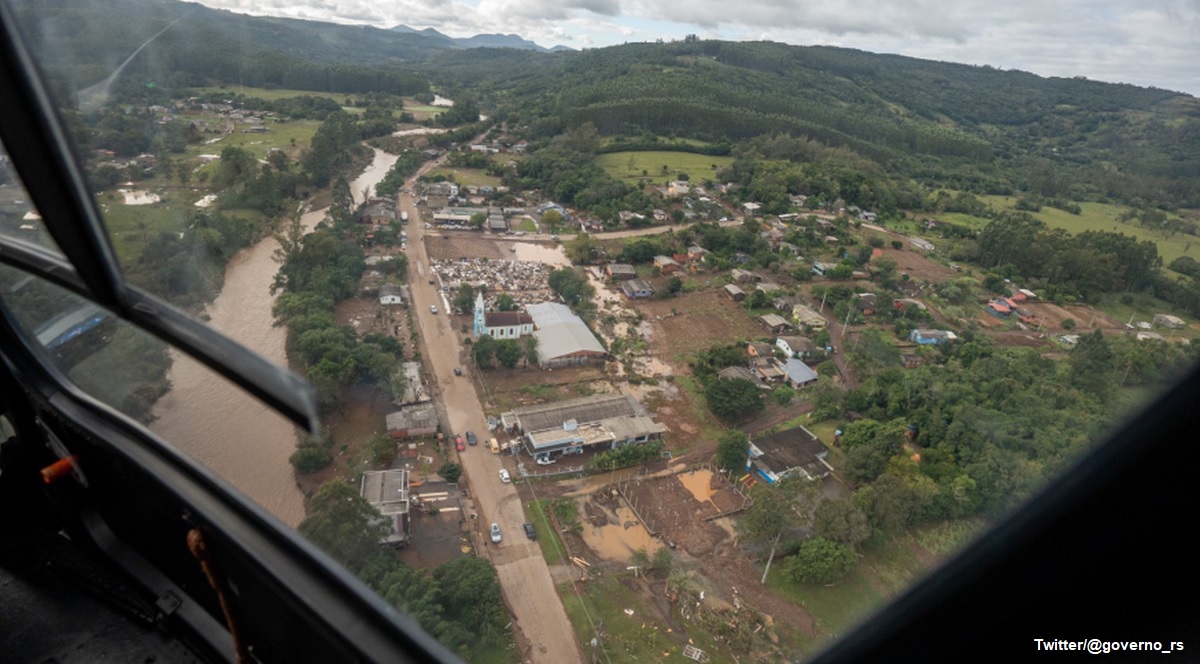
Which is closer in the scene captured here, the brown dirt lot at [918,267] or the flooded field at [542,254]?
the brown dirt lot at [918,267]

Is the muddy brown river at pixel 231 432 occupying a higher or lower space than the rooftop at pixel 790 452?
higher

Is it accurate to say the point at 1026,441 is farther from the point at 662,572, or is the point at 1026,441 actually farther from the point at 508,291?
the point at 508,291

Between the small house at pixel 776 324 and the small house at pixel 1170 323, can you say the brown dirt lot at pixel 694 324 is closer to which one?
the small house at pixel 776 324

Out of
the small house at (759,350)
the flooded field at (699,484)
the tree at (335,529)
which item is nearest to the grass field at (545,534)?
the flooded field at (699,484)

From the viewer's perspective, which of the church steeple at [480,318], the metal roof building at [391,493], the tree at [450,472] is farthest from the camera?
the church steeple at [480,318]

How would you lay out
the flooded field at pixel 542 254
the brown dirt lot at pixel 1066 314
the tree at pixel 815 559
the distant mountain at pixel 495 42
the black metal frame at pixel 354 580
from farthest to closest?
the distant mountain at pixel 495 42
the flooded field at pixel 542 254
the brown dirt lot at pixel 1066 314
the tree at pixel 815 559
the black metal frame at pixel 354 580

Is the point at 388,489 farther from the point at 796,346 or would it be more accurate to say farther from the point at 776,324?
the point at 776,324

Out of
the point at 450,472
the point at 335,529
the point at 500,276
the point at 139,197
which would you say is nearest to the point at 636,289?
the point at 500,276
